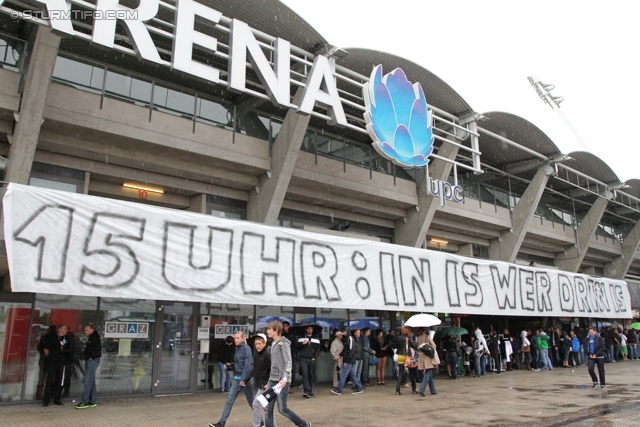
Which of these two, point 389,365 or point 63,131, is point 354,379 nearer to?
point 389,365

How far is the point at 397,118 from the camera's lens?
51.7ft

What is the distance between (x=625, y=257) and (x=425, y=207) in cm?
2143

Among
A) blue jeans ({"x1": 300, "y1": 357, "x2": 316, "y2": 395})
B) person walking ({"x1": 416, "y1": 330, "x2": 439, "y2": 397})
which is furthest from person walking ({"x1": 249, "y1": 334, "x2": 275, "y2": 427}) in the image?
person walking ({"x1": 416, "y1": 330, "x2": 439, "y2": 397})

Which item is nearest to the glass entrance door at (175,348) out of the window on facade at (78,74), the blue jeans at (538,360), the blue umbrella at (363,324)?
the blue umbrella at (363,324)

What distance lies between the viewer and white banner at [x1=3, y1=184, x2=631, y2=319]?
8.38 metres

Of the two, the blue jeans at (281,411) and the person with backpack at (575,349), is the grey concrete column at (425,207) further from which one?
the blue jeans at (281,411)

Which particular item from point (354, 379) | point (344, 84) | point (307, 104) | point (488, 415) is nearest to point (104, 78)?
point (307, 104)

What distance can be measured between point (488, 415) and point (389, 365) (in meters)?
9.25

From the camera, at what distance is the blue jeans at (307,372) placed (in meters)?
12.9

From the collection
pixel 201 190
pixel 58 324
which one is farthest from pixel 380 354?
pixel 58 324

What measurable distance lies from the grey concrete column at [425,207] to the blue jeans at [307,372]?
27.5 feet

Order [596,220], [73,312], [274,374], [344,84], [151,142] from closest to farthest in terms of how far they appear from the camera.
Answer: [274,374] < [73,312] < [151,142] < [344,84] < [596,220]

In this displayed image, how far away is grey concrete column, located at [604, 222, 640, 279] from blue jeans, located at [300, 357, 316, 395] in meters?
27.7

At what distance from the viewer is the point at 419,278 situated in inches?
550
